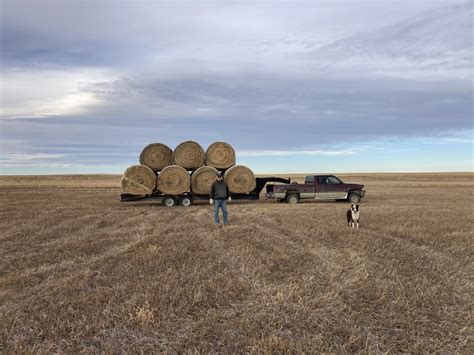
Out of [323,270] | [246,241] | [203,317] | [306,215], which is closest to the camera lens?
[203,317]

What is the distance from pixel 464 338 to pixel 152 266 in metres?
5.06

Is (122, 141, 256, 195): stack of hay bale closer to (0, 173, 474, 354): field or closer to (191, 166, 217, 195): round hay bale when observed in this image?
(191, 166, 217, 195): round hay bale

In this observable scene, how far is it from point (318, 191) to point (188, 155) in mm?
6942

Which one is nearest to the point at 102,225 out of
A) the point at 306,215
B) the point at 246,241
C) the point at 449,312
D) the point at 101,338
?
the point at 246,241

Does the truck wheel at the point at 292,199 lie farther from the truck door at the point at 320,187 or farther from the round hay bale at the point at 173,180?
the round hay bale at the point at 173,180

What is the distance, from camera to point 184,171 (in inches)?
783

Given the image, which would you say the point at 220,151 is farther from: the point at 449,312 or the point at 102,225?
the point at 449,312

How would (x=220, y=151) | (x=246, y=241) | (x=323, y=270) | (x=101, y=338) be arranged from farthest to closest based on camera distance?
(x=220, y=151) → (x=246, y=241) → (x=323, y=270) → (x=101, y=338)

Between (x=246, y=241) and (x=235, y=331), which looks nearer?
(x=235, y=331)

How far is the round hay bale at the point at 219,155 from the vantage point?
804 inches

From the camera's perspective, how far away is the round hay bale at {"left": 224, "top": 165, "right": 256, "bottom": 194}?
20125 millimetres

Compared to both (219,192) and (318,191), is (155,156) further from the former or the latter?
(318,191)

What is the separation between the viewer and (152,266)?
7766 millimetres

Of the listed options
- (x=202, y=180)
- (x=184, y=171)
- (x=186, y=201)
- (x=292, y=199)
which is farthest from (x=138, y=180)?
(x=292, y=199)
